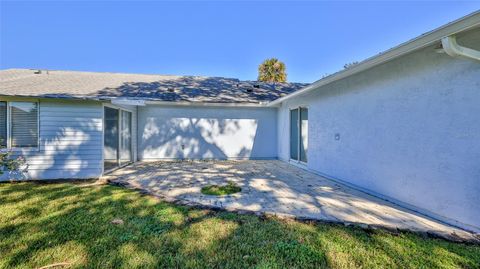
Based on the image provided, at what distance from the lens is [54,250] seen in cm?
264

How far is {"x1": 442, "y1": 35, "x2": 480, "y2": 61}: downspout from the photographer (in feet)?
9.45

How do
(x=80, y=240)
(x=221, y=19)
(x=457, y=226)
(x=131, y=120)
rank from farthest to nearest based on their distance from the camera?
(x=221, y=19), (x=131, y=120), (x=457, y=226), (x=80, y=240)

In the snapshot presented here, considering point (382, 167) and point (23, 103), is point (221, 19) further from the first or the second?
point (382, 167)

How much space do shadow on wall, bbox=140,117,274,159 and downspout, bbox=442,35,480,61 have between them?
26.4ft

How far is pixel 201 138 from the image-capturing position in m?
10.4

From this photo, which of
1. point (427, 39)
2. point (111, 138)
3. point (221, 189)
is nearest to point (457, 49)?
point (427, 39)

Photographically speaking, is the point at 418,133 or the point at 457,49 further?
the point at 418,133

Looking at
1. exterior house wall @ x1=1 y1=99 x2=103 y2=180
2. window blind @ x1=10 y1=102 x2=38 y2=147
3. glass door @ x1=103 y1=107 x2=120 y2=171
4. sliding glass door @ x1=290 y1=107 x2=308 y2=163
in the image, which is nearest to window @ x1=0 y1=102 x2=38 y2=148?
window blind @ x1=10 y1=102 x2=38 y2=147

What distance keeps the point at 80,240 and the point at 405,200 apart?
5.29 m

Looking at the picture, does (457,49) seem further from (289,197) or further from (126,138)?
(126,138)

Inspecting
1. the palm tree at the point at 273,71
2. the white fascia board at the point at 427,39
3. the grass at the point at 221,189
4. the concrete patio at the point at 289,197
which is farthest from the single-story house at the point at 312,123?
the palm tree at the point at 273,71

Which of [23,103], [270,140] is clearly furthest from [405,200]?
[23,103]

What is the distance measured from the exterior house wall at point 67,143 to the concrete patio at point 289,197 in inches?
32.7

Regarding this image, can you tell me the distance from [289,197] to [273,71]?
A: 20345mm
